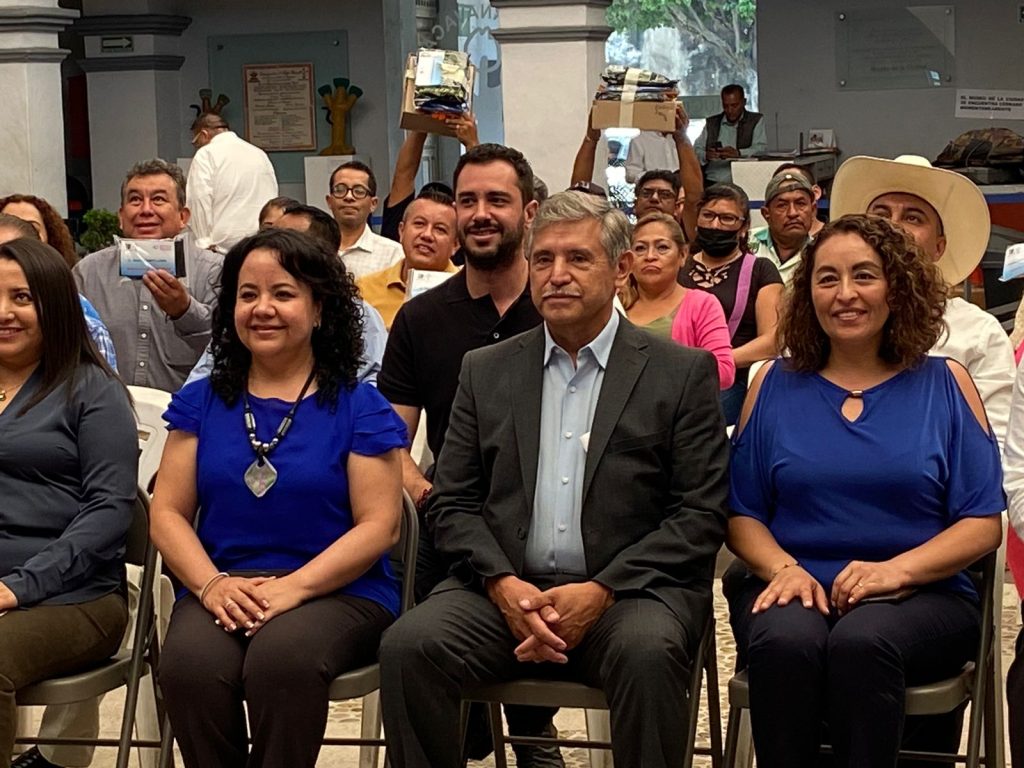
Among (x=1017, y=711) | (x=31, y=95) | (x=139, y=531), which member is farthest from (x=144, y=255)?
(x=31, y=95)

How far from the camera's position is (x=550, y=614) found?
3557 millimetres

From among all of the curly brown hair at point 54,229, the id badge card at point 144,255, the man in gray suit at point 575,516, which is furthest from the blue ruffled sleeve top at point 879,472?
the curly brown hair at point 54,229

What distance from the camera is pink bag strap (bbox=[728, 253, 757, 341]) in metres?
6.56

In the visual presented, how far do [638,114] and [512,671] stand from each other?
15.4 feet

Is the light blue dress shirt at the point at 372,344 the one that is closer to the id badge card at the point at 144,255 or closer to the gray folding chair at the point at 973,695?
the id badge card at the point at 144,255

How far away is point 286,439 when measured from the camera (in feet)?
12.5

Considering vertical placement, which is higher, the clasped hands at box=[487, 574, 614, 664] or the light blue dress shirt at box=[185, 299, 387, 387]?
the light blue dress shirt at box=[185, 299, 387, 387]

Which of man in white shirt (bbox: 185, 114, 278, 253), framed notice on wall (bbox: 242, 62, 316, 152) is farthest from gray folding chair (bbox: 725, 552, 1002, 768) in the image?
framed notice on wall (bbox: 242, 62, 316, 152)

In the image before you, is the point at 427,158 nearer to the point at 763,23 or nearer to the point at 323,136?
the point at 323,136

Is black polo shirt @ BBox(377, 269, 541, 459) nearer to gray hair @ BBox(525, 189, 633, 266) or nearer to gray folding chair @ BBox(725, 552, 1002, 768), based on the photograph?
gray hair @ BBox(525, 189, 633, 266)

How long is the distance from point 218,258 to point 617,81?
2.44 m

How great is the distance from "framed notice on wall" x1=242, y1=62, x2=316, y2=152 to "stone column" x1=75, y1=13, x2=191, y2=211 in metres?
1.28

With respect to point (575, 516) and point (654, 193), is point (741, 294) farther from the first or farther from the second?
point (575, 516)

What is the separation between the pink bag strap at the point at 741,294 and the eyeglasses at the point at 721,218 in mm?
202
